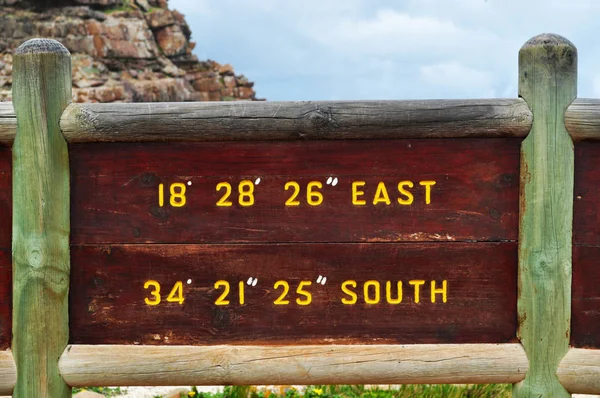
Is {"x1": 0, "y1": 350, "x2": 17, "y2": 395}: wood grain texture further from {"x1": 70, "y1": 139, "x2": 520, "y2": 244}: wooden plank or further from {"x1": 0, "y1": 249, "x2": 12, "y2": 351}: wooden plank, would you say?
{"x1": 70, "y1": 139, "x2": 520, "y2": 244}: wooden plank

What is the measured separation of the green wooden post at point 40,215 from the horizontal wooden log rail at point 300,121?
13 cm

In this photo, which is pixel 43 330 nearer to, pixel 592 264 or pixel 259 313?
pixel 259 313

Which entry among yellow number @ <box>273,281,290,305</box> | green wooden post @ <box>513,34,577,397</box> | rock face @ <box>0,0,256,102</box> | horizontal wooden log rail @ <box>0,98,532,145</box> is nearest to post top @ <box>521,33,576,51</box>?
green wooden post @ <box>513,34,577,397</box>

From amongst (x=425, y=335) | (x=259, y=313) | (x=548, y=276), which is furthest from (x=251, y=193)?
(x=548, y=276)

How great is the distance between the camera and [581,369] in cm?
336

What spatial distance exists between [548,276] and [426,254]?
23.5 inches

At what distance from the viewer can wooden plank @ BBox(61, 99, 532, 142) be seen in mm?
3266

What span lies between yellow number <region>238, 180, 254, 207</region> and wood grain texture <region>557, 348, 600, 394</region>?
1.71 metres

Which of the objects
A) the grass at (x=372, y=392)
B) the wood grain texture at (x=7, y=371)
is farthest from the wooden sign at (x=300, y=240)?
the grass at (x=372, y=392)

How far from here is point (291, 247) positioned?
10.8ft

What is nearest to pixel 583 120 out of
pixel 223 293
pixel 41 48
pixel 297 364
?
pixel 297 364

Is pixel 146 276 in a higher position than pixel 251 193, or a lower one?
lower

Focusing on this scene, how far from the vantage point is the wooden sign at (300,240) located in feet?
10.8

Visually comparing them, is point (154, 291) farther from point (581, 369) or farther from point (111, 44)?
point (111, 44)
